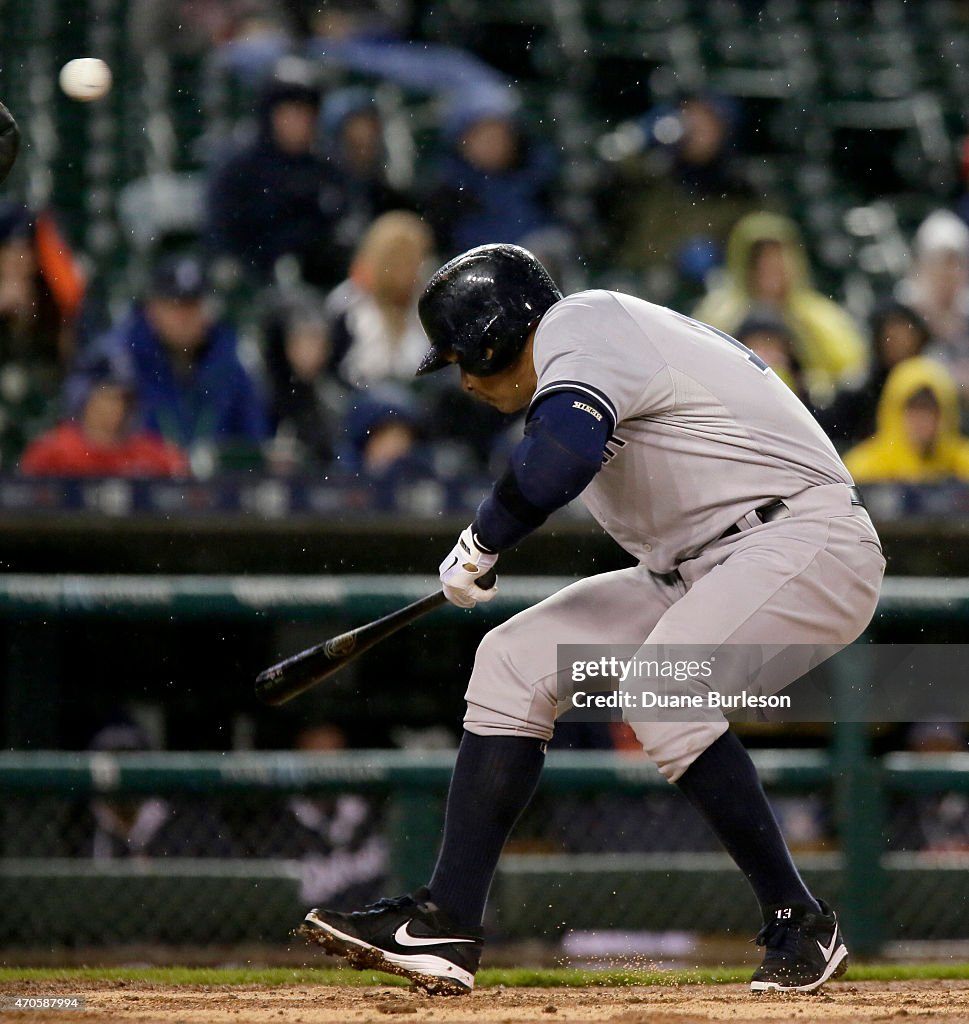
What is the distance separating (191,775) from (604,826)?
1269 mm

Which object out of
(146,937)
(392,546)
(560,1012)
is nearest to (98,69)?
(392,546)

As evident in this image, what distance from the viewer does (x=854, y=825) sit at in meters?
4.96

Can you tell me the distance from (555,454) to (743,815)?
0.78 metres

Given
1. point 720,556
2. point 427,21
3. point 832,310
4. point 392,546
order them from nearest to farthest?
point 720,556 → point 392,546 → point 832,310 → point 427,21

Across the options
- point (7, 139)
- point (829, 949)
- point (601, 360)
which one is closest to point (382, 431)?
point (7, 139)

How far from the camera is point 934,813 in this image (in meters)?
5.39

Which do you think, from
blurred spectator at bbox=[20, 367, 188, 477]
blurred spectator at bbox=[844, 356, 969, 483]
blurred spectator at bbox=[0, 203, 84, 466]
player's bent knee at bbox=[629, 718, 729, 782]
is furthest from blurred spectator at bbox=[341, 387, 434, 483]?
player's bent knee at bbox=[629, 718, 729, 782]

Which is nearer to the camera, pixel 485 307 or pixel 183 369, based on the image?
pixel 485 307

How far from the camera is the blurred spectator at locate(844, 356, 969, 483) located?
20.0 feet

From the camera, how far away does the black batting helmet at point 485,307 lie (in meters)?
3.31

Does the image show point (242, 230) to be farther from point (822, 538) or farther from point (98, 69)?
point (822, 538)

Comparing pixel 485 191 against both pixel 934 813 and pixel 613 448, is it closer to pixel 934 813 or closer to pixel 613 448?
pixel 934 813

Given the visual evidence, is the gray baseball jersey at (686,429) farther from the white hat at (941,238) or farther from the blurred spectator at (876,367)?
the white hat at (941,238)

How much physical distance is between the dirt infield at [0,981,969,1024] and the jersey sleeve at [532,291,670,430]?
3.49 ft
